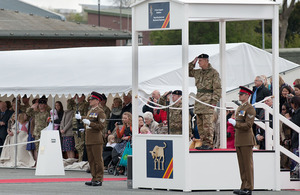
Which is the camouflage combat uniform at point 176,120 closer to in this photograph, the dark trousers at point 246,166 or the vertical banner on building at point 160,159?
the vertical banner on building at point 160,159

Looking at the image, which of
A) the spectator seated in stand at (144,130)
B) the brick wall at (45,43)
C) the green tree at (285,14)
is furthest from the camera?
the green tree at (285,14)

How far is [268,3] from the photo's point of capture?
1422cm

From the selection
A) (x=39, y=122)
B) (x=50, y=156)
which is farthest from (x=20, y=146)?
(x=50, y=156)

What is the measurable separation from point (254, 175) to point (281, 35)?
4498 cm

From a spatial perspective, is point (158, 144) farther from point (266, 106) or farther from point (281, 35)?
point (281, 35)

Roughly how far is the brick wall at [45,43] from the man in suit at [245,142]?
1959 centimetres

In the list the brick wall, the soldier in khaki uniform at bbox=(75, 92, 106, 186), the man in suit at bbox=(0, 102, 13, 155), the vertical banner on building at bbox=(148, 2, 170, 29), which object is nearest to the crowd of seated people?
the man in suit at bbox=(0, 102, 13, 155)

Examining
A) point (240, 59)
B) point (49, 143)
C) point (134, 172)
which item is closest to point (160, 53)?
point (240, 59)

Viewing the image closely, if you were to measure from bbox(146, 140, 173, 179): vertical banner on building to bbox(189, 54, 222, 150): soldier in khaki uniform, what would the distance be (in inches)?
22.8

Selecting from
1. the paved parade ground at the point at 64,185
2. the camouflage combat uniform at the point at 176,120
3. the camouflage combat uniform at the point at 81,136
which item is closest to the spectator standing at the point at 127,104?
the camouflage combat uniform at the point at 81,136

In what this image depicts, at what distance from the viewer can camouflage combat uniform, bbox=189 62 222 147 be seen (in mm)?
14188

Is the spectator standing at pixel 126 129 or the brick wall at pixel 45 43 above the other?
the brick wall at pixel 45 43

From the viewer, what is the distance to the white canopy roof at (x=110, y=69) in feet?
64.5

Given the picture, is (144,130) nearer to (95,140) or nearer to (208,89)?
(95,140)
